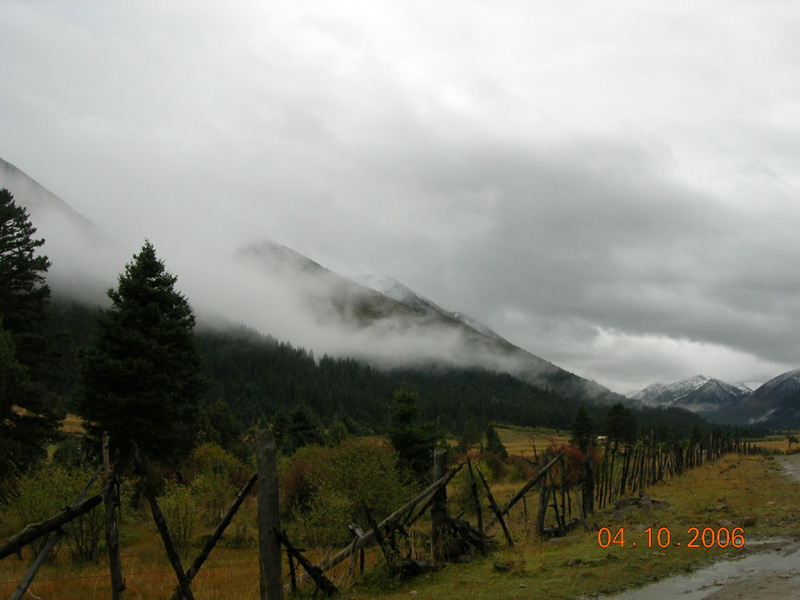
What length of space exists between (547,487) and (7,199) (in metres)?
37.1

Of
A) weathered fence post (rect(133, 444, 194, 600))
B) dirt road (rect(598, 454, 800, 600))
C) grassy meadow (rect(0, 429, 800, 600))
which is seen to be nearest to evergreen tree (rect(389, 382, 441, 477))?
grassy meadow (rect(0, 429, 800, 600))

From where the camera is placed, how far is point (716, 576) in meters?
9.70

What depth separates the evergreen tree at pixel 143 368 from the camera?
23.8m

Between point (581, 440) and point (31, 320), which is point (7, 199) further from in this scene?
point (581, 440)

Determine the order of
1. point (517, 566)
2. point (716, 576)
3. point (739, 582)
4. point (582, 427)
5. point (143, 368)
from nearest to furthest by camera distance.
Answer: point (739, 582) → point (716, 576) → point (517, 566) → point (143, 368) → point (582, 427)

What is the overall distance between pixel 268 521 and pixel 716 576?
8.69 m

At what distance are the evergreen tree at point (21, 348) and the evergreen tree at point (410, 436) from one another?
20.6 metres

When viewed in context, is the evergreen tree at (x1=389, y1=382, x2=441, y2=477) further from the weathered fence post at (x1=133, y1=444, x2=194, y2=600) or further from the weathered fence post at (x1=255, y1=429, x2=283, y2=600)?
the weathered fence post at (x1=133, y1=444, x2=194, y2=600)

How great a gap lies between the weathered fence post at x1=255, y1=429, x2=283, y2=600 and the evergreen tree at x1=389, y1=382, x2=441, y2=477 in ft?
90.1

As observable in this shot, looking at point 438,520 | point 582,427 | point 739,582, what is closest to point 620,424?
point 582,427

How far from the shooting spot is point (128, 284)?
25219mm
